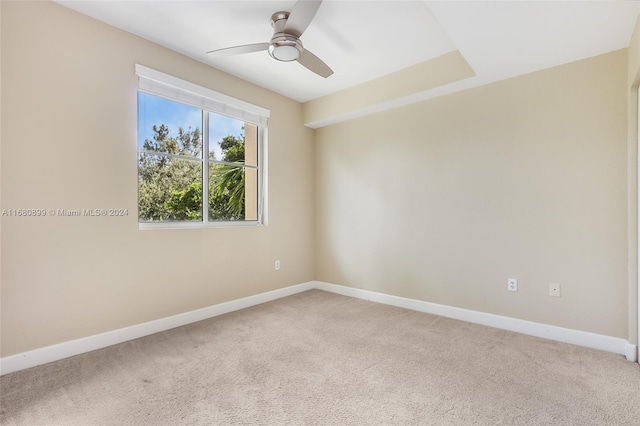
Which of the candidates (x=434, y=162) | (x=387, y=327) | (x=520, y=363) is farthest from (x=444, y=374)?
(x=434, y=162)

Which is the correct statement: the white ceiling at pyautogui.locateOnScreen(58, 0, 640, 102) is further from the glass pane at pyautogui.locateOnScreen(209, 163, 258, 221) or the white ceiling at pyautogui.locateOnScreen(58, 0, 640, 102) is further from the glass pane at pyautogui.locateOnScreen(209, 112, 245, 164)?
the glass pane at pyautogui.locateOnScreen(209, 163, 258, 221)

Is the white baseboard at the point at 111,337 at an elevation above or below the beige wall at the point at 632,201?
below

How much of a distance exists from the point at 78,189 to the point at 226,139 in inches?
57.8

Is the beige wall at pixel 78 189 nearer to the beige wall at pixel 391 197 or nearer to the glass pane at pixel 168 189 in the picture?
the beige wall at pixel 391 197

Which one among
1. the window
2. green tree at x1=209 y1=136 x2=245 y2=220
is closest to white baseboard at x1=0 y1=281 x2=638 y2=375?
the window

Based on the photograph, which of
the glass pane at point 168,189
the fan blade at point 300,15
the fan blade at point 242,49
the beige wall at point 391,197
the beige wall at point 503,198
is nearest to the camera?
the fan blade at point 300,15

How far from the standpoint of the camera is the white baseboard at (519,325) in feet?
7.42

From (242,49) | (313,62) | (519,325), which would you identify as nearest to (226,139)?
(242,49)

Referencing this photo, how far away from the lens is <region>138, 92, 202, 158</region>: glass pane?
2.68 meters

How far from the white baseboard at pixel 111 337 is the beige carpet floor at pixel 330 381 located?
6 centimetres

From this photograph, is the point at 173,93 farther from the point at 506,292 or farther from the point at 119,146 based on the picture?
the point at 506,292

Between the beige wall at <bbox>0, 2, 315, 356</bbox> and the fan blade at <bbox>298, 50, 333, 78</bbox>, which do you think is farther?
the fan blade at <bbox>298, 50, 333, 78</bbox>

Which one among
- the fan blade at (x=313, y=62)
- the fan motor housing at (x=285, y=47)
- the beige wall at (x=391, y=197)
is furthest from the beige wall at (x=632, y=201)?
the fan motor housing at (x=285, y=47)

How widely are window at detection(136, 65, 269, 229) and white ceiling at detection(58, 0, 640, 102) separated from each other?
43cm
